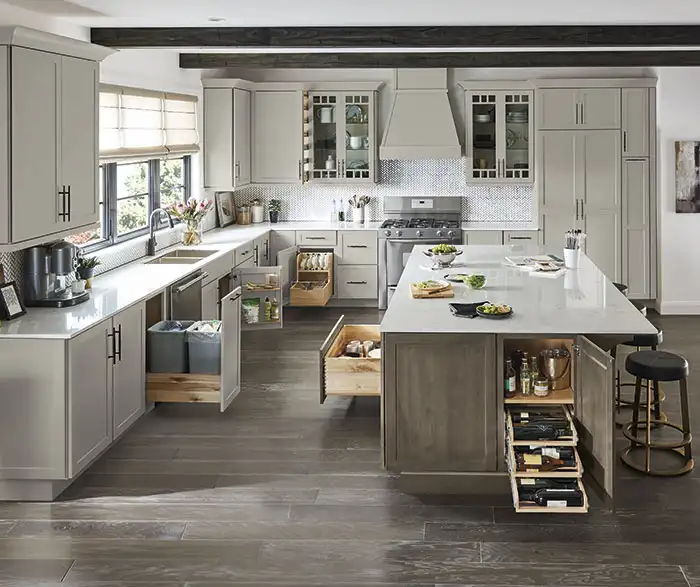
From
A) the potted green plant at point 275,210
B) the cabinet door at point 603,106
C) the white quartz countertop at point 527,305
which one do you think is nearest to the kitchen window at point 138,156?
the potted green plant at point 275,210

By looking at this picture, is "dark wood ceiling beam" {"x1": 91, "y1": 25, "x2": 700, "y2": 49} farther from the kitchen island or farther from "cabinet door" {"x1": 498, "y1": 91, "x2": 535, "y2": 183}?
"cabinet door" {"x1": 498, "y1": 91, "x2": 535, "y2": 183}

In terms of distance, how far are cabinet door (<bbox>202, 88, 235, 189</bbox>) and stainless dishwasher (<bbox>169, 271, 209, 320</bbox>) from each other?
2436 mm

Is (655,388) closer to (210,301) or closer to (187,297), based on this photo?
(187,297)

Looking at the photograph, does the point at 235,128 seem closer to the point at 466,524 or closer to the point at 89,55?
the point at 89,55

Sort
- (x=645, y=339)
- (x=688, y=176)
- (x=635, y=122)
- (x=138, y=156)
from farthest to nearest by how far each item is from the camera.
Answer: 1. (x=635, y=122)
2. (x=688, y=176)
3. (x=138, y=156)
4. (x=645, y=339)

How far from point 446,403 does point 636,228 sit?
5.82 meters

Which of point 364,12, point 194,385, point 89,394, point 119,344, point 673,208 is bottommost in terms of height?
point 194,385

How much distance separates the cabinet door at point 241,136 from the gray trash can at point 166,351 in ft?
13.0

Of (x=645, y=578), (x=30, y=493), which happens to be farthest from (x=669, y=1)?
(x=30, y=493)

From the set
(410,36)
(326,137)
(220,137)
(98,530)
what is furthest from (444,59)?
(98,530)

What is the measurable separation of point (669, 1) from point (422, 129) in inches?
175

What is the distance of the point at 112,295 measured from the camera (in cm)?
546

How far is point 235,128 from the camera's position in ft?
30.4

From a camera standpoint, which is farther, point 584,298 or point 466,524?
point 584,298
